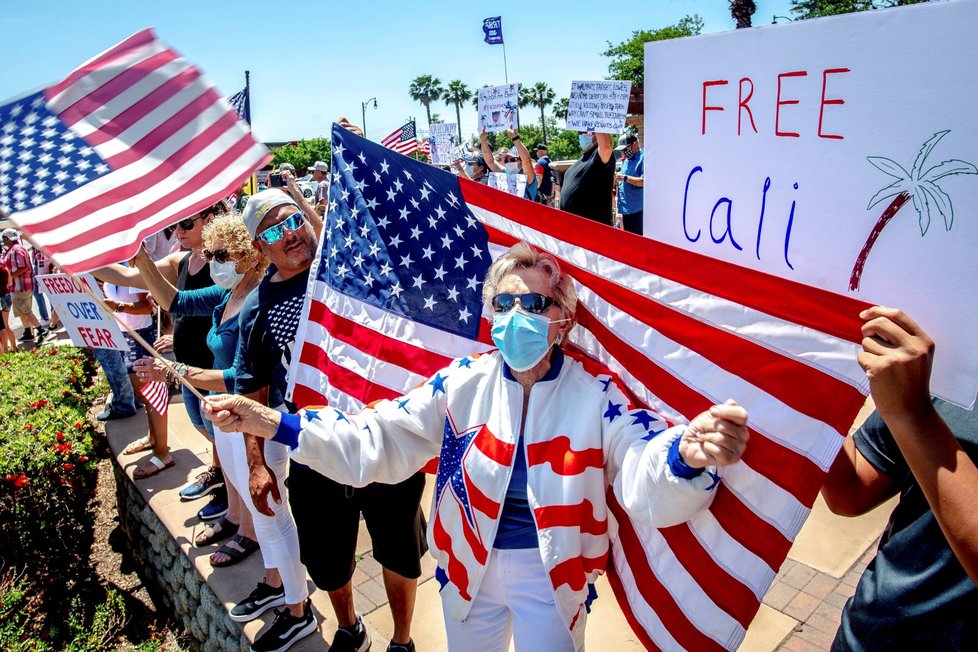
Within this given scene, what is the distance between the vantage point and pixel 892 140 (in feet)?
4.51

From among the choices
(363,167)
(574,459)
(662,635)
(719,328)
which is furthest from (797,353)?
(363,167)

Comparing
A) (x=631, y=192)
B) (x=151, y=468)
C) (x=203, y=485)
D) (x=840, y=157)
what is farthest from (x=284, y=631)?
(x=631, y=192)

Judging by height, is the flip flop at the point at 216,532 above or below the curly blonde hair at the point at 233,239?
below

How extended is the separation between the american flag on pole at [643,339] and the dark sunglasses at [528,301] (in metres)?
0.19

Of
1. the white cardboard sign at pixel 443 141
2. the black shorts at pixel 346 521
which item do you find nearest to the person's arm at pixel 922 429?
the black shorts at pixel 346 521

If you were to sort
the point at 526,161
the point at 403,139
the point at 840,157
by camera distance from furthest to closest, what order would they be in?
the point at 403,139 → the point at 526,161 → the point at 840,157

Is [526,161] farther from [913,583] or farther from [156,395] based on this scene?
[913,583]

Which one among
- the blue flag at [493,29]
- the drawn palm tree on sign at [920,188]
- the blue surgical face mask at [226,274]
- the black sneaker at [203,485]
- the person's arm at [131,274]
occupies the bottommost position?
the black sneaker at [203,485]

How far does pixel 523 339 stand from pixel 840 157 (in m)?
0.96

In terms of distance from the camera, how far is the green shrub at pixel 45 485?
4422 millimetres

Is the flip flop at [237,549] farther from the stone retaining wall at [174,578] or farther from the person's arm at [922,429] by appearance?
the person's arm at [922,429]

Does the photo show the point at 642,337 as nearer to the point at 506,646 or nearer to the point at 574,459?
the point at 574,459

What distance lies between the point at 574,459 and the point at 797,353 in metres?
0.68

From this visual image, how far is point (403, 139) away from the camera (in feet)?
36.9
